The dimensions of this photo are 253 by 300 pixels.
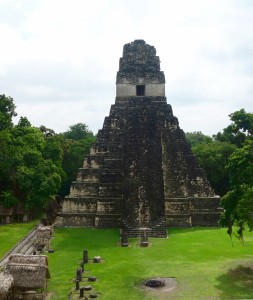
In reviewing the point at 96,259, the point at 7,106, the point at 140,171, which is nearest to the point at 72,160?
the point at 7,106

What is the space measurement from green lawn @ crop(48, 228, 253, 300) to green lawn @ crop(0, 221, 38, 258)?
254 centimetres

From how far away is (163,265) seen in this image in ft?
58.4

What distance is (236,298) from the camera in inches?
532

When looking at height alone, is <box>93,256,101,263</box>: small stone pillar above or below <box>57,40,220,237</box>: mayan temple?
below

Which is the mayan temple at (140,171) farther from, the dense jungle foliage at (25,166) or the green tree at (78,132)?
the green tree at (78,132)

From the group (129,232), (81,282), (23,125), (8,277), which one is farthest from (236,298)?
(23,125)

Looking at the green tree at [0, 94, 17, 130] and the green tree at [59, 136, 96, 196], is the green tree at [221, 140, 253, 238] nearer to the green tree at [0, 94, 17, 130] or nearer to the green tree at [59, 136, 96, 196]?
the green tree at [0, 94, 17, 130]

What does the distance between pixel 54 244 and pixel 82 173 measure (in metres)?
7.87

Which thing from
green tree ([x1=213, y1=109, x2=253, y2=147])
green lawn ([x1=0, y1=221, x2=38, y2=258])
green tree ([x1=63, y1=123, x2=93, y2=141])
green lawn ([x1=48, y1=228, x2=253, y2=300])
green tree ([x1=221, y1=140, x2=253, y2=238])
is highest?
green tree ([x1=63, y1=123, x2=93, y2=141])

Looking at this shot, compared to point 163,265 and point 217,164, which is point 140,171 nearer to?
point 163,265

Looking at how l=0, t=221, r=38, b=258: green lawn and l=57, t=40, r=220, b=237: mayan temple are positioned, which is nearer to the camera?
l=0, t=221, r=38, b=258: green lawn

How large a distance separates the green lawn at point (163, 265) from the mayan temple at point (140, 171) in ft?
6.25

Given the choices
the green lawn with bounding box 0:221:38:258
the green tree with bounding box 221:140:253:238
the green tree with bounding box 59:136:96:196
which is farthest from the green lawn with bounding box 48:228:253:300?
the green tree with bounding box 59:136:96:196

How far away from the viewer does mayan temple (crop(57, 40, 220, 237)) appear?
86.2 ft
